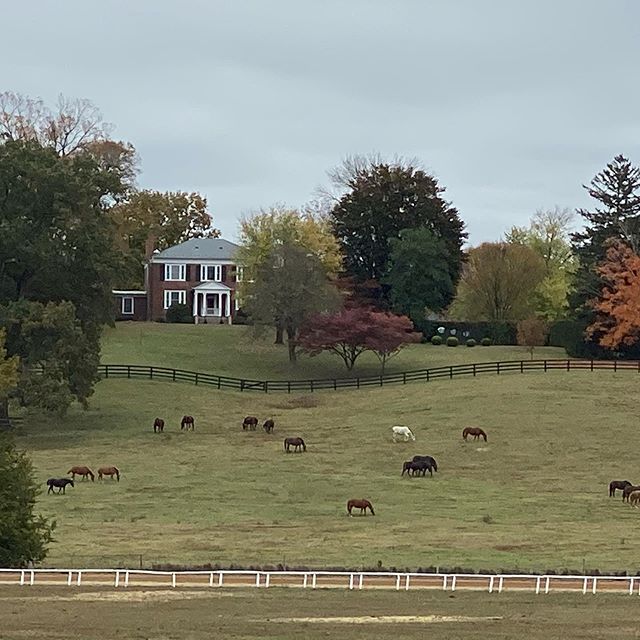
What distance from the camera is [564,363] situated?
261 ft

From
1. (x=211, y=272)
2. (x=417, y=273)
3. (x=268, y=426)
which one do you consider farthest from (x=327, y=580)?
(x=211, y=272)

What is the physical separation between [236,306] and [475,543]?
8341 cm

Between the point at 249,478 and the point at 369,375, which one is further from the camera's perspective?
the point at 369,375

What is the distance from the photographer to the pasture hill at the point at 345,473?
34.6 meters

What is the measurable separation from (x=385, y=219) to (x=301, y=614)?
86.3 metres

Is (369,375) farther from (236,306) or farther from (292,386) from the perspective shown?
(236,306)

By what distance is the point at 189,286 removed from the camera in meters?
119

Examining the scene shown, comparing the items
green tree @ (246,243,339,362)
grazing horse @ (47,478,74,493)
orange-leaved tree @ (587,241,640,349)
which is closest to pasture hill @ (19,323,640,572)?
grazing horse @ (47,478,74,493)

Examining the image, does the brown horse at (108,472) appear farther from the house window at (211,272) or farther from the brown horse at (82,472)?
the house window at (211,272)

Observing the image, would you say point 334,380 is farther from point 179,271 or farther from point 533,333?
point 179,271

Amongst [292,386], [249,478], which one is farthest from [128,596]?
[292,386]

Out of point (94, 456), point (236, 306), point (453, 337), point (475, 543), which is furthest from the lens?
point (236, 306)

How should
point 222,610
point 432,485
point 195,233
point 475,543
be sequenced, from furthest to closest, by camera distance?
point 195,233 → point 432,485 → point 475,543 → point 222,610

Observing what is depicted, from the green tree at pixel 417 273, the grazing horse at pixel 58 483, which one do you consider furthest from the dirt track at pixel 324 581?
→ the green tree at pixel 417 273
